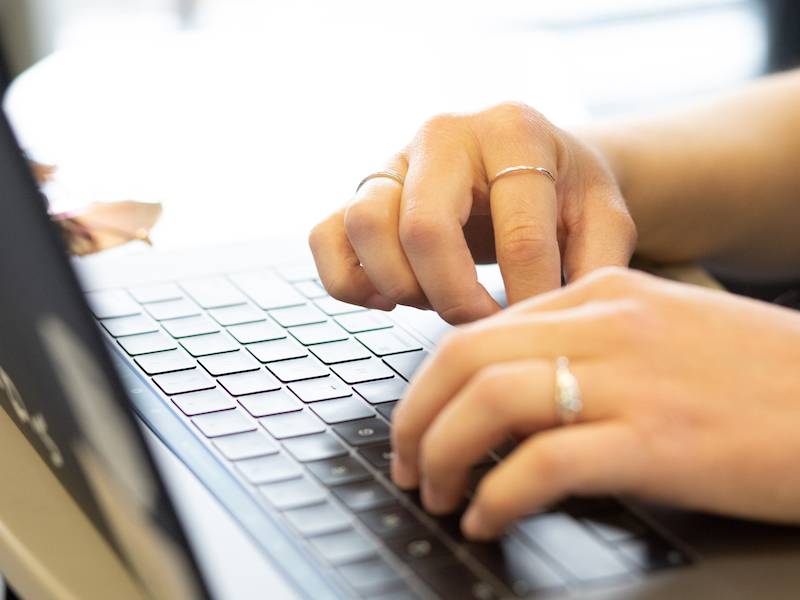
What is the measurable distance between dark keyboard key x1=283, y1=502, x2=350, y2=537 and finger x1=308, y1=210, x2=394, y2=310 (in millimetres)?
193

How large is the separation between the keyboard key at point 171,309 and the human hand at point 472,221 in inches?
3.7

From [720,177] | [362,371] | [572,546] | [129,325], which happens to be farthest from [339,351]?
[720,177]

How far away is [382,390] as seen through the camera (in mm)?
Result: 629

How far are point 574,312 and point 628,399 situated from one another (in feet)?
0.17

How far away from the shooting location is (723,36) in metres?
2.25

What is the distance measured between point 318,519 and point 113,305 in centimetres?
29

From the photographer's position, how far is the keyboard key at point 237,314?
717mm

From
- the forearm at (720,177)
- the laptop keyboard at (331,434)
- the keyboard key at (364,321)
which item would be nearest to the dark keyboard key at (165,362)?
the laptop keyboard at (331,434)

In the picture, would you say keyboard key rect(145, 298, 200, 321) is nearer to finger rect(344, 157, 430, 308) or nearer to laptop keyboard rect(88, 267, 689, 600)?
laptop keyboard rect(88, 267, 689, 600)

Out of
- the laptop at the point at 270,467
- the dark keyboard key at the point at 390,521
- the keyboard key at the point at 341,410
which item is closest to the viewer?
the laptop at the point at 270,467

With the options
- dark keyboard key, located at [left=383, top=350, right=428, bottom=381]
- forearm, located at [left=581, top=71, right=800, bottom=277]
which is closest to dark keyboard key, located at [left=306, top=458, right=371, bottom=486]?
→ dark keyboard key, located at [left=383, top=350, right=428, bottom=381]

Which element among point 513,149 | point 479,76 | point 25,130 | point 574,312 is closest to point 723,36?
point 479,76

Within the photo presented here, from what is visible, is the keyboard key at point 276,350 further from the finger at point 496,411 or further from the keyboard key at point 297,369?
the finger at point 496,411

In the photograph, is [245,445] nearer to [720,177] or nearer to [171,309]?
[171,309]
